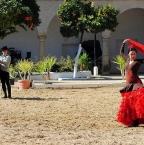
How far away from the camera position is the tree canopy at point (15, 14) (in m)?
19.5

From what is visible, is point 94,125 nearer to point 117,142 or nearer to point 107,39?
point 117,142

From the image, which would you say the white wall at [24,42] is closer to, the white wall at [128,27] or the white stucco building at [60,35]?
the white stucco building at [60,35]

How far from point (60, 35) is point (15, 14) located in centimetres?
1011

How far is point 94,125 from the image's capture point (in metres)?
9.93

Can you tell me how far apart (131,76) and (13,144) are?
2.97 m

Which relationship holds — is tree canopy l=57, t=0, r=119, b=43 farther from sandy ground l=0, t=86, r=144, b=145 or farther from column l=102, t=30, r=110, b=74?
sandy ground l=0, t=86, r=144, b=145

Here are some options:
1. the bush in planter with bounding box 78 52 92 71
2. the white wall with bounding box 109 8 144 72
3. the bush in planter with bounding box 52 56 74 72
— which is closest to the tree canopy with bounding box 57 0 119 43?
the bush in planter with bounding box 78 52 92 71

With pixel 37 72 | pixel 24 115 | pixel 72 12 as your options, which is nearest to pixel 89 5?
pixel 72 12

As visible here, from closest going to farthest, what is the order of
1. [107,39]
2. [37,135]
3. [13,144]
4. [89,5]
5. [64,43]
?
[13,144] → [37,135] → [89,5] → [107,39] → [64,43]

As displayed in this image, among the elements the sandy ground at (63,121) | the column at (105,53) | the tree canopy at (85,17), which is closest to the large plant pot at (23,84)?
the sandy ground at (63,121)

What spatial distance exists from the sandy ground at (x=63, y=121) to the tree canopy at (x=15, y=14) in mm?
3792

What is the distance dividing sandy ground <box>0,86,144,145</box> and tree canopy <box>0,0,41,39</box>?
379cm

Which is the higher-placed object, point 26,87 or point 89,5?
point 89,5

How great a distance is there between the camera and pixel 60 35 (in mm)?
30047
